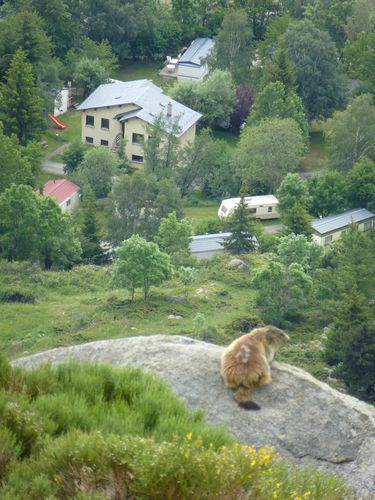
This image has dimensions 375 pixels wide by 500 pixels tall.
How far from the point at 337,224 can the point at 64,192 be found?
13641 millimetres

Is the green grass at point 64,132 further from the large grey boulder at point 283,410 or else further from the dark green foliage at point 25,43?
the large grey boulder at point 283,410

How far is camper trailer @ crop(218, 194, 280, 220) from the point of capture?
54.2 metres

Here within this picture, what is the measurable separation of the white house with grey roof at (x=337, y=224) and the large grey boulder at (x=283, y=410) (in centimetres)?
3428

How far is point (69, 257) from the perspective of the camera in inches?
1716

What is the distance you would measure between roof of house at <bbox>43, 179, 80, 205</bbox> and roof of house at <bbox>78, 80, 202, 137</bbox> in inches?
295

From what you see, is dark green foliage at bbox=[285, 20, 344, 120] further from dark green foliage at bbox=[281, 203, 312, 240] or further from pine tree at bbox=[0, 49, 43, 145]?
dark green foliage at bbox=[281, 203, 312, 240]

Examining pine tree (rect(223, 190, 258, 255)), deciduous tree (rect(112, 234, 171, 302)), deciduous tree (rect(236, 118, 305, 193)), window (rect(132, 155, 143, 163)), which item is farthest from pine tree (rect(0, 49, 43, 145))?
deciduous tree (rect(112, 234, 171, 302))

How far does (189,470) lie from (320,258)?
33.1 metres

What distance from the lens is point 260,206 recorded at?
180 feet

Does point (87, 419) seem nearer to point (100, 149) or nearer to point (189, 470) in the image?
point (189, 470)

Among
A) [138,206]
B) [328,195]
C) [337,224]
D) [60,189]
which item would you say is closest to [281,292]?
[138,206]

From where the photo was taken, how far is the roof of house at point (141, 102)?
6269 cm

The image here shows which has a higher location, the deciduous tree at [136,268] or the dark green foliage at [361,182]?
the deciduous tree at [136,268]

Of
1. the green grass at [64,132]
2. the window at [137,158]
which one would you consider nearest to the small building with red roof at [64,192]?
the green grass at [64,132]
